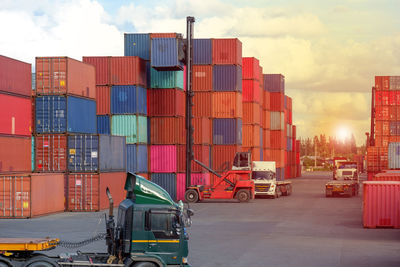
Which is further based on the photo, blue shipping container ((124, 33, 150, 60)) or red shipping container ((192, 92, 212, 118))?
red shipping container ((192, 92, 212, 118))

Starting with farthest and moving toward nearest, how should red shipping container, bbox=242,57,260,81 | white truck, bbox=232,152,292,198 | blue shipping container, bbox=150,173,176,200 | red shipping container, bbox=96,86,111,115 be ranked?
red shipping container, bbox=242,57,260,81
white truck, bbox=232,152,292,198
blue shipping container, bbox=150,173,176,200
red shipping container, bbox=96,86,111,115

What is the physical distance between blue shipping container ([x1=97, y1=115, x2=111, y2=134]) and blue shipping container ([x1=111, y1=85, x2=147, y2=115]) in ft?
2.74

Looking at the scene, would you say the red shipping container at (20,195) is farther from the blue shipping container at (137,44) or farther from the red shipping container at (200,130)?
the blue shipping container at (137,44)

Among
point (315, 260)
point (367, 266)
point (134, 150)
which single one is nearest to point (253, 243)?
point (315, 260)

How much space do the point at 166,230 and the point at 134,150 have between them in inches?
1221

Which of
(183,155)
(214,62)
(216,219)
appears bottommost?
(216,219)

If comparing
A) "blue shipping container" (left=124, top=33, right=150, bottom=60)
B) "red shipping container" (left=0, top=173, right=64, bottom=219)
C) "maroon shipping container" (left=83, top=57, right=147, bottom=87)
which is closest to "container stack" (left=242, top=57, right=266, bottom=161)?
"blue shipping container" (left=124, top=33, right=150, bottom=60)

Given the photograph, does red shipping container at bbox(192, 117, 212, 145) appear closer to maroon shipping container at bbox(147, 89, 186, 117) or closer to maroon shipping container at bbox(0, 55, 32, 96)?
maroon shipping container at bbox(147, 89, 186, 117)

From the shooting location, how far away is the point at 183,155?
4778 centimetres

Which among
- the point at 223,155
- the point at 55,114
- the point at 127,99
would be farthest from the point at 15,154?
the point at 223,155

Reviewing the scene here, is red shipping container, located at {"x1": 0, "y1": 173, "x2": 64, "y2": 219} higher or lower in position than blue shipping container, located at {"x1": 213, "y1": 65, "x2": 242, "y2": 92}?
lower

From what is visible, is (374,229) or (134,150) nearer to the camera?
(374,229)

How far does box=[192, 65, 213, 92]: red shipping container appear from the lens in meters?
50.7

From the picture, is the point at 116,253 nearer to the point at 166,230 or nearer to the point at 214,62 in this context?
the point at 166,230
